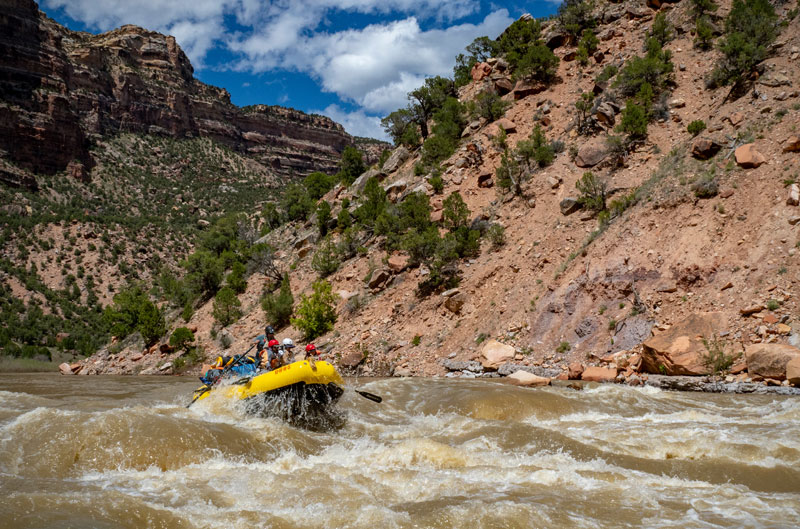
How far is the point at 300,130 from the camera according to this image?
Result: 439ft

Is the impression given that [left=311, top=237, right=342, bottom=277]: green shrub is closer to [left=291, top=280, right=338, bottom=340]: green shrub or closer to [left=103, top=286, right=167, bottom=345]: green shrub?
[left=291, top=280, right=338, bottom=340]: green shrub

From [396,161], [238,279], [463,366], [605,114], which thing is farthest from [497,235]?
[238,279]

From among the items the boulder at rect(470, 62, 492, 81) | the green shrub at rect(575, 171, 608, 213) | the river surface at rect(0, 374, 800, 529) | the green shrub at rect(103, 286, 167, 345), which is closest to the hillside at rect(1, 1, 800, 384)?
the green shrub at rect(575, 171, 608, 213)

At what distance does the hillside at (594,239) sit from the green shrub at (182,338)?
1.63ft

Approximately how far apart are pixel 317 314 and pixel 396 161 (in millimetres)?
15525

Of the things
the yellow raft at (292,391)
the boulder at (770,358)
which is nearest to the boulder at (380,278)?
the yellow raft at (292,391)

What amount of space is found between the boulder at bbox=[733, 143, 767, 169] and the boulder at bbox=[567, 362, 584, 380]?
8547mm

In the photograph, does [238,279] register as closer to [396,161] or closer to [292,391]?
[396,161]

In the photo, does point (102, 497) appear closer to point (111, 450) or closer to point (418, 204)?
point (111, 450)

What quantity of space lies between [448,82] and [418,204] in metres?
18.3

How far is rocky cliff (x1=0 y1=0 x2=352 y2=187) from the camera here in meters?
71.9

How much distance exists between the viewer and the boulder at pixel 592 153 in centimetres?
2197

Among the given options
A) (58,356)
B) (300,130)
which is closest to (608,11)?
(58,356)

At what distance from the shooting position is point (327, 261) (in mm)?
27422
